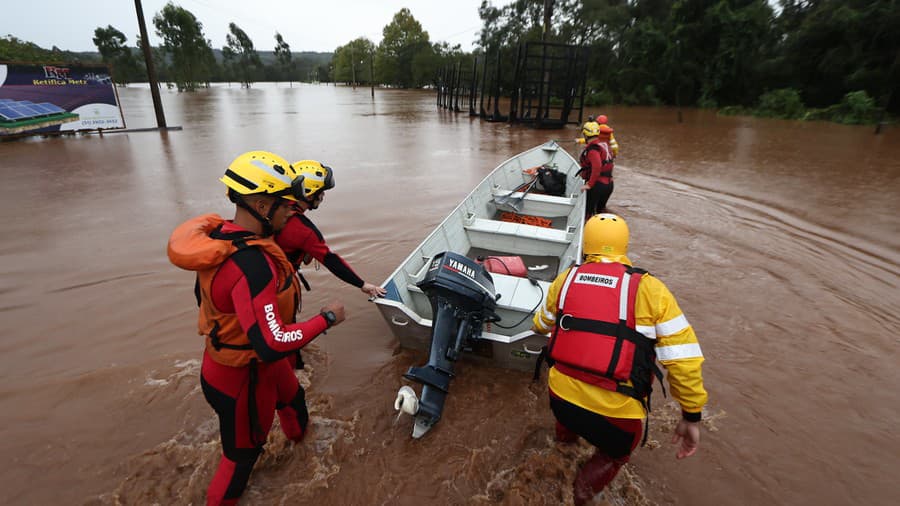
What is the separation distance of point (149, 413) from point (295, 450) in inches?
52.3

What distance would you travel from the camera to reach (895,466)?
2721 mm

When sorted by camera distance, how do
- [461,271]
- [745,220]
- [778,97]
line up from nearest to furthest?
[461,271] → [745,220] → [778,97]

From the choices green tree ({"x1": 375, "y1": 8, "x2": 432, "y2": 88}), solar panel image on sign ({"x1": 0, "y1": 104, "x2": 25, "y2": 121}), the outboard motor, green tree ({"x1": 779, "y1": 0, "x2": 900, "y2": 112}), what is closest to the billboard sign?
solar panel image on sign ({"x1": 0, "y1": 104, "x2": 25, "y2": 121})

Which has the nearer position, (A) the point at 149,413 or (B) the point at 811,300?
(A) the point at 149,413

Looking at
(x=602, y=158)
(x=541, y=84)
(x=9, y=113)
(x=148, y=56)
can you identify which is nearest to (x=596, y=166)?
(x=602, y=158)

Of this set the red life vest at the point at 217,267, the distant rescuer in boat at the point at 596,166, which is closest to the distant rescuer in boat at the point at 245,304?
the red life vest at the point at 217,267

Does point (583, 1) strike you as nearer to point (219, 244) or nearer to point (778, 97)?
point (778, 97)

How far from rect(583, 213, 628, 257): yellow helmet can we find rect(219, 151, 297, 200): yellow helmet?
4.89 feet

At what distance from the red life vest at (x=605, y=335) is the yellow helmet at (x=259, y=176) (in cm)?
147

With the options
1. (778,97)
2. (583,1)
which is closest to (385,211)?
(778,97)

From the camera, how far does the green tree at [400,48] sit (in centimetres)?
6462

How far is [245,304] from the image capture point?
5.45 feet

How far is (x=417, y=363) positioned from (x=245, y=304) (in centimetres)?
223

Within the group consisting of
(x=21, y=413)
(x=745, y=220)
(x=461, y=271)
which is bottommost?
(x=21, y=413)
